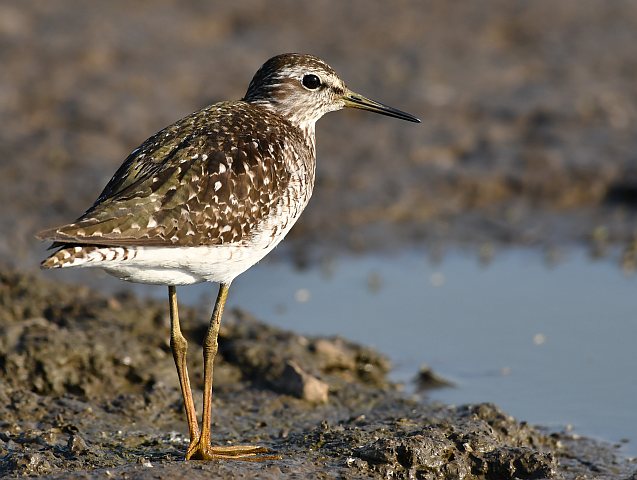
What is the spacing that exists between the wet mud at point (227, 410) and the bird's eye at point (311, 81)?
7.03 feet

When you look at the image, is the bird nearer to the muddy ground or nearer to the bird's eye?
the bird's eye

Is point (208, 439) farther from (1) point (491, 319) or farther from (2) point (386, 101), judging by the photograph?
(2) point (386, 101)

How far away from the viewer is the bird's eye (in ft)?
28.9

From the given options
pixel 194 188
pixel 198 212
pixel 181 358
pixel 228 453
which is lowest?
pixel 228 453

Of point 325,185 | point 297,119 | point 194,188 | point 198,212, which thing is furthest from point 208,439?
point 325,185

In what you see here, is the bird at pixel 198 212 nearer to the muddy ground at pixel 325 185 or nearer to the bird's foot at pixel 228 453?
the bird's foot at pixel 228 453

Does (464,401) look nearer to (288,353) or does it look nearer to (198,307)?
(288,353)

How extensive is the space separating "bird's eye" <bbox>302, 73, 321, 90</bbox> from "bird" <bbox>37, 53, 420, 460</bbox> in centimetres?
61

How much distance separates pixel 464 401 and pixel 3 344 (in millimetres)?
3752

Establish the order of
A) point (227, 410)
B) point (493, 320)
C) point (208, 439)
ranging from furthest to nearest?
point (493, 320) → point (227, 410) → point (208, 439)

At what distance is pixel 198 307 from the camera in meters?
11.2

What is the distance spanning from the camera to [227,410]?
340 inches

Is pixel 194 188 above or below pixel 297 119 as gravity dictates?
below

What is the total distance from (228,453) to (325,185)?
6.63 m
